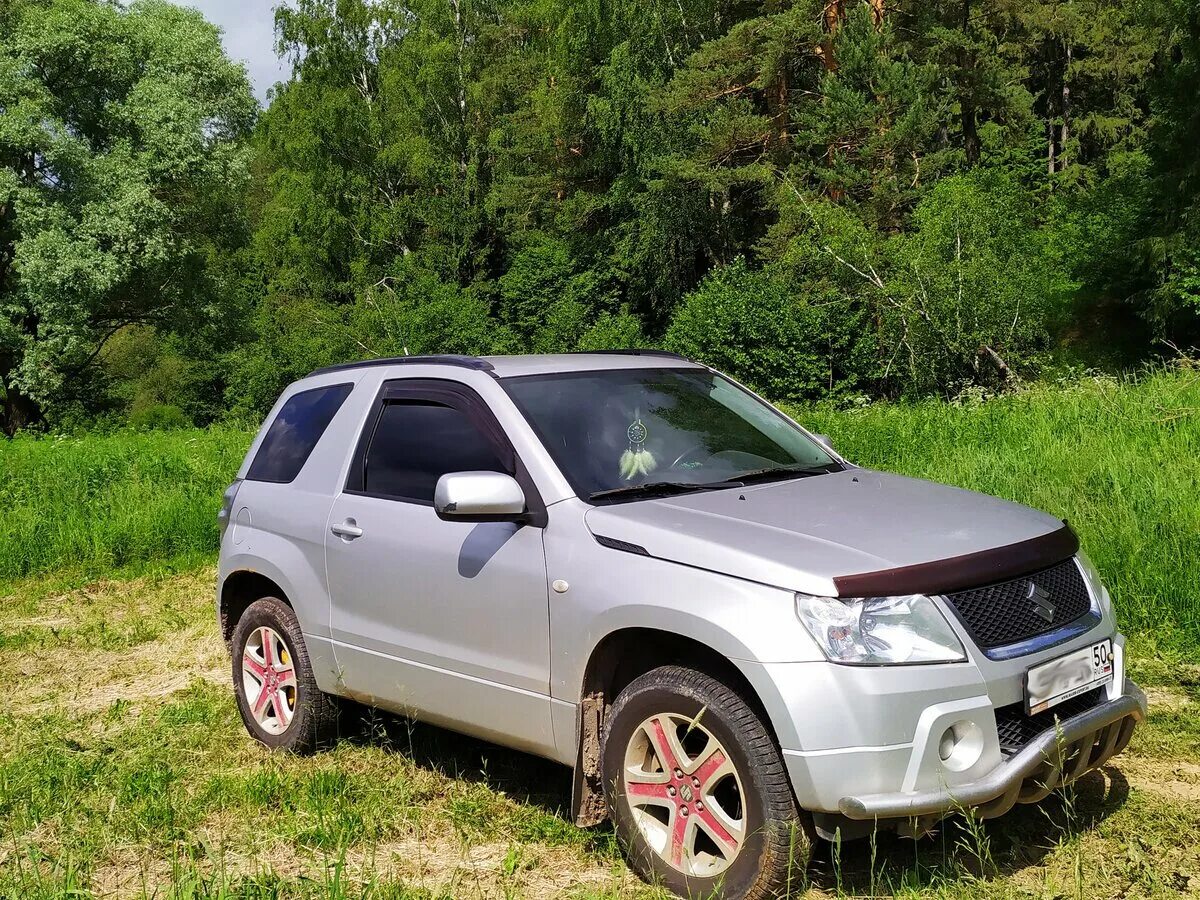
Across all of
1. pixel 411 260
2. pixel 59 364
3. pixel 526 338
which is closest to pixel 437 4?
pixel 411 260

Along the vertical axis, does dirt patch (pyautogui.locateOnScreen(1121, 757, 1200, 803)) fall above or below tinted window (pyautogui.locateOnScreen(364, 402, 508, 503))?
below

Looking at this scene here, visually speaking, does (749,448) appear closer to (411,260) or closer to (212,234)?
(212,234)

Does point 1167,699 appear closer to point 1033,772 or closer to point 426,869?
point 1033,772

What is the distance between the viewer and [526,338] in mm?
44469

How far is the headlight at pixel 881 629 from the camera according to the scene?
330cm

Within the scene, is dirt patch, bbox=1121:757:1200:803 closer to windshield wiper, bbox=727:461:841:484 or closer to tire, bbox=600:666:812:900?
windshield wiper, bbox=727:461:841:484

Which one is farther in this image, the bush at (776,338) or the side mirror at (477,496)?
the bush at (776,338)

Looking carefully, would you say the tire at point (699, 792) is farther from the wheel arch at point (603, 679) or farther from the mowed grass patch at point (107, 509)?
the mowed grass patch at point (107, 509)

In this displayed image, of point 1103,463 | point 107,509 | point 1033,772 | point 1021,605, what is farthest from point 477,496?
point 107,509

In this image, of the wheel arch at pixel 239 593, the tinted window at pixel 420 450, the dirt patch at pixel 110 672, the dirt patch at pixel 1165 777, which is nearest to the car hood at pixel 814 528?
the tinted window at pixel 420 450

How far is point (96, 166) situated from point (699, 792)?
106ft

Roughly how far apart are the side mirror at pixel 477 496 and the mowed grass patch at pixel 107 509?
8.26 meters

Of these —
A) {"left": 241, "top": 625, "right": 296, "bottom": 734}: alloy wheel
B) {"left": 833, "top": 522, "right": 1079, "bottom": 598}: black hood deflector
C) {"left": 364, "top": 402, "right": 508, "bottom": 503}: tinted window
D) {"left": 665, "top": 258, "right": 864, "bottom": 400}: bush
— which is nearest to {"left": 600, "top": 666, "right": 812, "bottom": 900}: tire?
{"left": 833, "top": 522, "right": 1079, "bottom": 598}: black hood deflector

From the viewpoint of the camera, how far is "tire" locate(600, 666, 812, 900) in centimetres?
334
